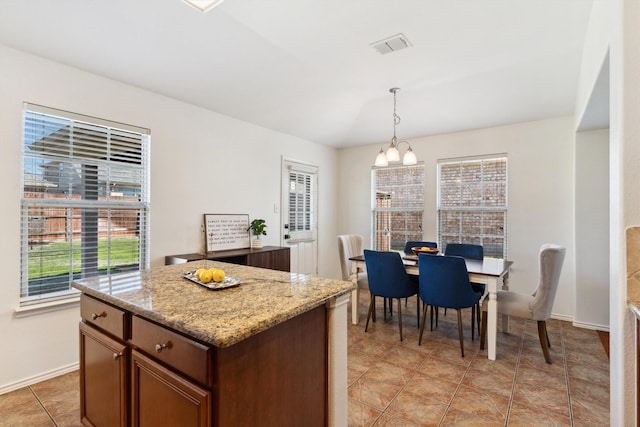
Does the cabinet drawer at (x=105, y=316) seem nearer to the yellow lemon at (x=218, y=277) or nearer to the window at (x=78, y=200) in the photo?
the yellow lemon at (x=218, y=277)

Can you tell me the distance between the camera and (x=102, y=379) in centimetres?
157

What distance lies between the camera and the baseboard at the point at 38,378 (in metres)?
2.31

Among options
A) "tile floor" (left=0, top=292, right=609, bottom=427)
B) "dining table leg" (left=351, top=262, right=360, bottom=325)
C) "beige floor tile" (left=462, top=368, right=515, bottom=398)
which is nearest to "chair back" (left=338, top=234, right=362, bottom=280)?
"dining table leg" (left=351, top=262, right=360, bottom=325)

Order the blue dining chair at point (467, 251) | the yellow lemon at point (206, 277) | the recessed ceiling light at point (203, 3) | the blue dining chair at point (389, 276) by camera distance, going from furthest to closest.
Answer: the blue dining chair at point (467, 251) < the blue dining chair at point (389, 276) < the yellow lemon at point (206, 277) < the recessed ceiling light at point (203, 3)

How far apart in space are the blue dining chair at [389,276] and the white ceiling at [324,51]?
204 cm

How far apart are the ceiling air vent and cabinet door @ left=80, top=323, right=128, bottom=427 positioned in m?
3.00

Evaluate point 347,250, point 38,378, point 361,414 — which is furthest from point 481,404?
point 38,378

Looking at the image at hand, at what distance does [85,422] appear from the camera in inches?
67.8

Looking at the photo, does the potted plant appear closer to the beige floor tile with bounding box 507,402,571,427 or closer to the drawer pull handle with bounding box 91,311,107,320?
the drawer pull handle with bounding box 91,311,107,320

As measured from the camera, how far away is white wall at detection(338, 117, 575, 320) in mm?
3852

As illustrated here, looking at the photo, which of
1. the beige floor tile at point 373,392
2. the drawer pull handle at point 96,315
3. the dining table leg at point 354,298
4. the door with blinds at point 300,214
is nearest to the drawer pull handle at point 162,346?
the drawer pull handle at point 96,315

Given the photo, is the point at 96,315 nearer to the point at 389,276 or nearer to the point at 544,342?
the point at 389,276

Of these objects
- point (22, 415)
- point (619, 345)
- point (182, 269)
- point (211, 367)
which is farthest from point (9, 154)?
point (619, 345)

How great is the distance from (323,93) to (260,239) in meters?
2.11
